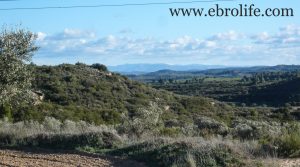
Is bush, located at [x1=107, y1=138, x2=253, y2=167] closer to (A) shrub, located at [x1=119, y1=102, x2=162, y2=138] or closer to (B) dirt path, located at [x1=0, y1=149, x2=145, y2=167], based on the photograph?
(B) dirt path, located at [x1=0, y1=149, x2=145, y2=167]

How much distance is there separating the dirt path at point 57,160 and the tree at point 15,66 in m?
2.67

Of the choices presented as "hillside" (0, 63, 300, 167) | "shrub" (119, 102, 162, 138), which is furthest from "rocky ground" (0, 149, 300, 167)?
"shrub" (119, 102, 162, 138)

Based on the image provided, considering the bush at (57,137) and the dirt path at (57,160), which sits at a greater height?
the bush at (57,137)

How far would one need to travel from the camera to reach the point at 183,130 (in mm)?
21984

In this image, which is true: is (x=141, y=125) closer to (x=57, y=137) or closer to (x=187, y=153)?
(x=57, y=137)

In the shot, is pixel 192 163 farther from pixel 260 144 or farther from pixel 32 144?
pixel 32 144

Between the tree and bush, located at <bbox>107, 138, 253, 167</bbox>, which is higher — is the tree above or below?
above

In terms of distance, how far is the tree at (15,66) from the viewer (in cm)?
1980

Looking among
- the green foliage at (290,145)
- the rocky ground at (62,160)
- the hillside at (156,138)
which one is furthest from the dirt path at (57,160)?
the green foliage at (290,145)

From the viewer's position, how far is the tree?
19.8m

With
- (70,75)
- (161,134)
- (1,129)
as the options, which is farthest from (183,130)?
(70,75)

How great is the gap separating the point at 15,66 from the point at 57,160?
15.6 feet

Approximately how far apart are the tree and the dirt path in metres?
2.67

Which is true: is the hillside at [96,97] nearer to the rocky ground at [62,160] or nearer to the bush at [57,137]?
the bush at [57,137]
